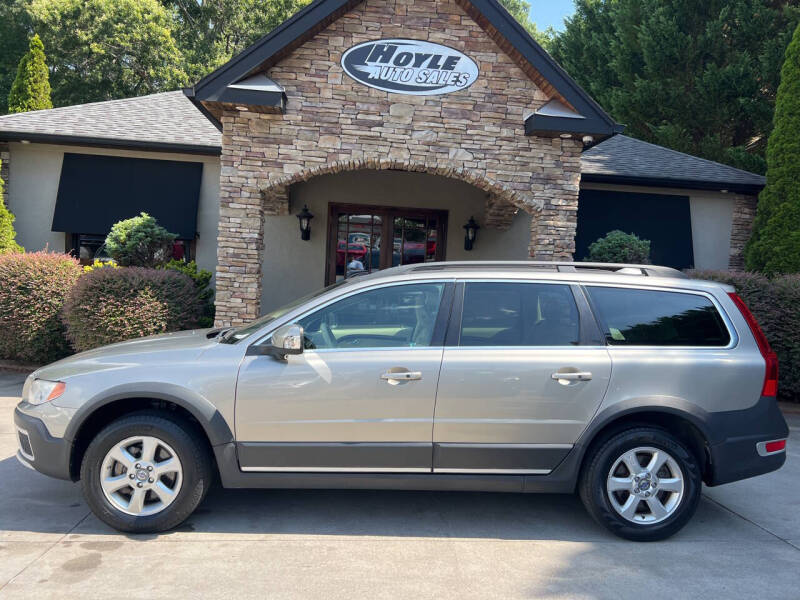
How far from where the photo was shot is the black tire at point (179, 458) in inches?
153

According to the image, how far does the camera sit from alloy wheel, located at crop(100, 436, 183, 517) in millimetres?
3885

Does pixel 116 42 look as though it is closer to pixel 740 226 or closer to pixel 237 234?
pixel 237 234

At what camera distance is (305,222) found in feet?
39.1

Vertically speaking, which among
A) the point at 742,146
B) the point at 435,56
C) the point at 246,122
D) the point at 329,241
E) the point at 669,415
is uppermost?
the point at 742,146

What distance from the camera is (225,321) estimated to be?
839cm

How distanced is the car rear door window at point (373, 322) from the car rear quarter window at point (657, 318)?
1.19 m

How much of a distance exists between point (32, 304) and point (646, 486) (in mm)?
8265

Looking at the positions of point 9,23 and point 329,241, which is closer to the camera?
point 329,241

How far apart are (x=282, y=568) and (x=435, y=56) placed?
692 centimetres

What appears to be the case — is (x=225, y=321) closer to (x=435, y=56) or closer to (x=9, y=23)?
(x=435, y=56)

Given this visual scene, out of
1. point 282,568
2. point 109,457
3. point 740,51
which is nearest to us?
point 282,568

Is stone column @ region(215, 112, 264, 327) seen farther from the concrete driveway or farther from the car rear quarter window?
the car rear quarter window

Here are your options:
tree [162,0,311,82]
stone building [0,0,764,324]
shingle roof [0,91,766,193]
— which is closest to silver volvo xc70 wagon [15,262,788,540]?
stone building [0,0,764,324]

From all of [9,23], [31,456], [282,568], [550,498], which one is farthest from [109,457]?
[9,23]
